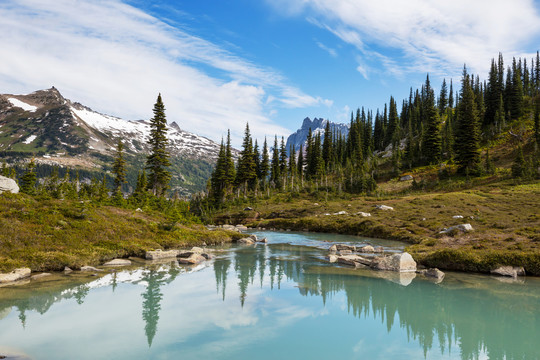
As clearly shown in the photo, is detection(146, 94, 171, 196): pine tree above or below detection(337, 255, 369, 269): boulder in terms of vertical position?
above

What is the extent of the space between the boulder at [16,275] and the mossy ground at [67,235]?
1.59 ft

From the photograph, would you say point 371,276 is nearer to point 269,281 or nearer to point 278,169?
point 269,281

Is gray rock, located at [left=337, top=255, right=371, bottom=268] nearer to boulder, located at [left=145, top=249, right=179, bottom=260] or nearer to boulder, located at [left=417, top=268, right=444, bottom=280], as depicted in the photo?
boulder, located at [left=417, top=268, right=444, bottom=280]

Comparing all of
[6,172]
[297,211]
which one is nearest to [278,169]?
[297,211]

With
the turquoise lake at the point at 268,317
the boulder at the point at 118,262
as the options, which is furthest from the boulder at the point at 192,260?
the boulder at the point at 118,262

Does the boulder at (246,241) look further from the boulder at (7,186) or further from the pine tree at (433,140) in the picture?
the pine tree at (433,140)

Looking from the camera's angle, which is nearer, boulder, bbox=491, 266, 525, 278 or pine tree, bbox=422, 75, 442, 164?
boulder, bbox=491, 266, 525, 278

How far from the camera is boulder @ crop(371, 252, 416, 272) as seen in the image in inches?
923

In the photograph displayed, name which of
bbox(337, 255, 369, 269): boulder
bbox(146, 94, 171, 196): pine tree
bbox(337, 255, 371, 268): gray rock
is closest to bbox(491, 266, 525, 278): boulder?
bbox(337, 255, 371, 268): gray rock

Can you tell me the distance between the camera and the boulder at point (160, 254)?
26400 mm

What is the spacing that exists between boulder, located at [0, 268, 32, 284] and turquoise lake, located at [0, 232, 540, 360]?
1252mm

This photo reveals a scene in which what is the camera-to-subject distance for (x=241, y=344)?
1140 centimetres

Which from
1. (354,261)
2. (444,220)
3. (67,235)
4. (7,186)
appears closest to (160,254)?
(67,235)

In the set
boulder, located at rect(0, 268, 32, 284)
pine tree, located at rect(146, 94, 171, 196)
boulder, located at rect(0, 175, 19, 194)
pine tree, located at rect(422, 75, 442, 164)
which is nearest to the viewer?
boulder, located at rect(0, 268, 32, 284)
